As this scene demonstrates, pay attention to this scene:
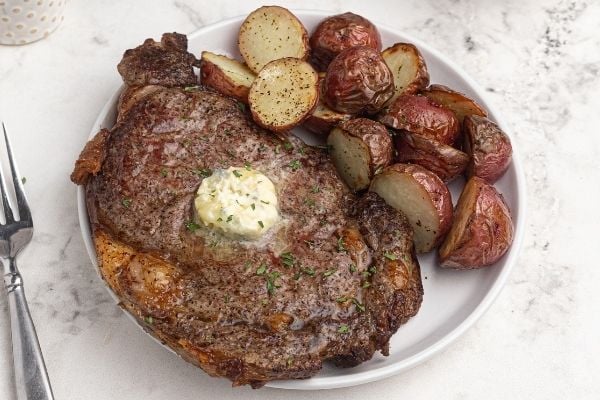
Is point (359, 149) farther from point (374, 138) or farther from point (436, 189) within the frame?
point (436, 189)

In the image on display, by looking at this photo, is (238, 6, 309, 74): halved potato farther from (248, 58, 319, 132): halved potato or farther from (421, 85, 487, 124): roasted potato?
(421, 85, 487, 124): roasted potato

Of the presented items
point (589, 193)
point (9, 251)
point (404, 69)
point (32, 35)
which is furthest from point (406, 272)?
point (32, 35)

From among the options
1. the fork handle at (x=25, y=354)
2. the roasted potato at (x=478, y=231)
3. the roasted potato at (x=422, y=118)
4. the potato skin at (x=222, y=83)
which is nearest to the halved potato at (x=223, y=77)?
the potato skin at (x=222, y=83)

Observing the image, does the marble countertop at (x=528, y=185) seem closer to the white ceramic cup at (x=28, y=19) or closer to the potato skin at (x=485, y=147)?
the white ceramic cup at (x=28, y=19)

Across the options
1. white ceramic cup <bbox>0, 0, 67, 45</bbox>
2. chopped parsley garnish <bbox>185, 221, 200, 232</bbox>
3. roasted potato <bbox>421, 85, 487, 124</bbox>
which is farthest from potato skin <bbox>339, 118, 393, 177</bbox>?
white ceramic cup <bbox>0, 0, 67, 45</bbox>

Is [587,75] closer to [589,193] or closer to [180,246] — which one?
[589,193]
